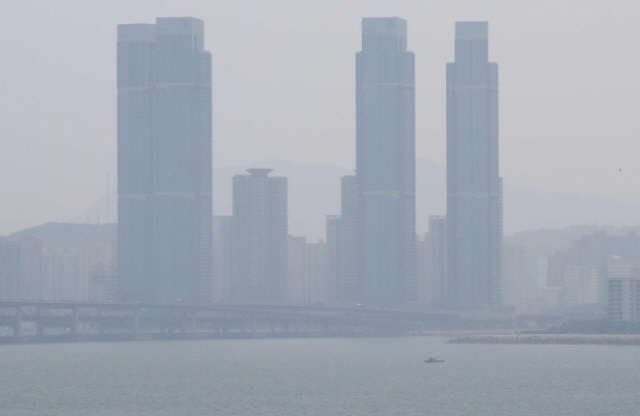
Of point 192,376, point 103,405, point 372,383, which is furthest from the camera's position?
point 192,376

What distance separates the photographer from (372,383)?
112m

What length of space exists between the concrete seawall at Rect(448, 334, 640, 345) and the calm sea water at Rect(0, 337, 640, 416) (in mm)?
1406

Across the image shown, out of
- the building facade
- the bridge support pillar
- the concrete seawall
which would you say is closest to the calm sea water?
the concrete seawall

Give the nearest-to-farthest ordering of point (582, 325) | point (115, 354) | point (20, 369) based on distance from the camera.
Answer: point (20, 369) → point (115, 354) → point (582, 325)

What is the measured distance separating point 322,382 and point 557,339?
73.4 m

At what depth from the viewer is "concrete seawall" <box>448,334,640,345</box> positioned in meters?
171

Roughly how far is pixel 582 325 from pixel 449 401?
98745mm

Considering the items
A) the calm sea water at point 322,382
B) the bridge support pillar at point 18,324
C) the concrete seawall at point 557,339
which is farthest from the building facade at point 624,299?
the bridge support pillar at point 18,324

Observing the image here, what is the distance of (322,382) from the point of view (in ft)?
371

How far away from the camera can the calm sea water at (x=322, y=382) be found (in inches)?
3627

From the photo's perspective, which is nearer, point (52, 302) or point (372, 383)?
point (372, 383)

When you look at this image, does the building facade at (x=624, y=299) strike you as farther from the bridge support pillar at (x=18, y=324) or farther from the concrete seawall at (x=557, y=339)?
the bridge support pillar at (x=18, y=324)

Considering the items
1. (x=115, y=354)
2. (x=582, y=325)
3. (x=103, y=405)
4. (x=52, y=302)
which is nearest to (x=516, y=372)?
(x=103, y=405)

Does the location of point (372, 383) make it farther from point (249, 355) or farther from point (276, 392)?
point (249, 355)
